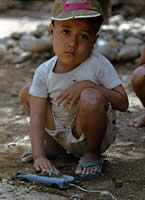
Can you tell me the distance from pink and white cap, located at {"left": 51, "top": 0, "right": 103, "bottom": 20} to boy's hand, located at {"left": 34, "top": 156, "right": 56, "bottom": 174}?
1038 mm

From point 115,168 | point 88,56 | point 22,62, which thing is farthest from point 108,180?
point 22,62

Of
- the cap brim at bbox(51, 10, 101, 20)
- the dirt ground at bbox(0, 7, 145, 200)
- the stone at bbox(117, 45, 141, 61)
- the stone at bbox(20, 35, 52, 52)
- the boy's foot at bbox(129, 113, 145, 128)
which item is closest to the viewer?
the dirt ground at bbox(0, 7, 145, 200)

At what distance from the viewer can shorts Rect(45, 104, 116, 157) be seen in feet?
8.68

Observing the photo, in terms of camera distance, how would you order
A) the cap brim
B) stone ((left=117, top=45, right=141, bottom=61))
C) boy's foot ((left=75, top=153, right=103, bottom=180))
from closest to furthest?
the cap brim
boy's foot ((left=75, top=153, right=103, bottom=180))
stone ((left=117, top=45, right=141, bottom=61))

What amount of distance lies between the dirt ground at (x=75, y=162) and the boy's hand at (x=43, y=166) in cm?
10

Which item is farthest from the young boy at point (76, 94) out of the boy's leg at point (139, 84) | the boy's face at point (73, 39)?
the boy's leg at point (139, 84)

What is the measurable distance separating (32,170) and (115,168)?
635 millimetres

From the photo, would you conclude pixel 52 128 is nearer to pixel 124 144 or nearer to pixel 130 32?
pixel 124 144

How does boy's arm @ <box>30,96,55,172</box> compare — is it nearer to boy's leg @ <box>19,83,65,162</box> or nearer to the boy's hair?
boy's leg @ <box>19,83,65,162</box>

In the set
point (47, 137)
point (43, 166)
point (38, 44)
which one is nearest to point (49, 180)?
point (43, 166)

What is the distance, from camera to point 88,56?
8.82 feet

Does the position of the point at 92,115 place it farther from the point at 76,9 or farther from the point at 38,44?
the point at 38,44

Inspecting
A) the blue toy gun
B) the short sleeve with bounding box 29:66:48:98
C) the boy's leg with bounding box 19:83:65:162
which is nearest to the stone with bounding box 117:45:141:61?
the boy's leg with bounding box 19:83:65:162

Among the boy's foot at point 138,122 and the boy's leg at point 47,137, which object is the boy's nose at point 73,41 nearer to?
the boy's leg at point 47,137
